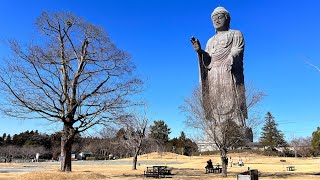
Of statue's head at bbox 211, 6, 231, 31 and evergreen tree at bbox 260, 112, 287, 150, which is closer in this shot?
statue's head at bbox 211, 6, 231, 31

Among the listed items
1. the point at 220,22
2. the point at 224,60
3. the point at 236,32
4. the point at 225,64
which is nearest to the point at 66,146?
the point at 225,64

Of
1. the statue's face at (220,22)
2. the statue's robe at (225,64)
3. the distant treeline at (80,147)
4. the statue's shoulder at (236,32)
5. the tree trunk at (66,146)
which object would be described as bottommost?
the distant treeline at (80,147)

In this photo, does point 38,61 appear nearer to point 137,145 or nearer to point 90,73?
point 90,73

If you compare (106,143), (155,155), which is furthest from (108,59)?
(106,143)

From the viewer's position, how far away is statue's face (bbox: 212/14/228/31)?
155 feet

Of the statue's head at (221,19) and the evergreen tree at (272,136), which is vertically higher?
the statue's head at (221,19)

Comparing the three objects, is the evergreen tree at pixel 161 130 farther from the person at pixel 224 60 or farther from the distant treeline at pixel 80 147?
the person at pixel 224 60

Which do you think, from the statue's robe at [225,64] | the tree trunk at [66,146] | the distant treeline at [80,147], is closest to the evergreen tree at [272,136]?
the distant treeline at [80,147]

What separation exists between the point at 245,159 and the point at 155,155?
2443cm

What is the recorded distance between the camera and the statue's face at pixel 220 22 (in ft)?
155

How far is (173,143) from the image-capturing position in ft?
302

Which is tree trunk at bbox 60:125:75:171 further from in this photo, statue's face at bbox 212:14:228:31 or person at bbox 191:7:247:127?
statue's face at bbox 212:14:228:31

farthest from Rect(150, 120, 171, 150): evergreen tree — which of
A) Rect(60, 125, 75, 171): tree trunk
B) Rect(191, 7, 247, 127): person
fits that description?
Rect(60, 125, 75, 171): tree trunk

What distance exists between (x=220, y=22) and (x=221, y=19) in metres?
0.46
